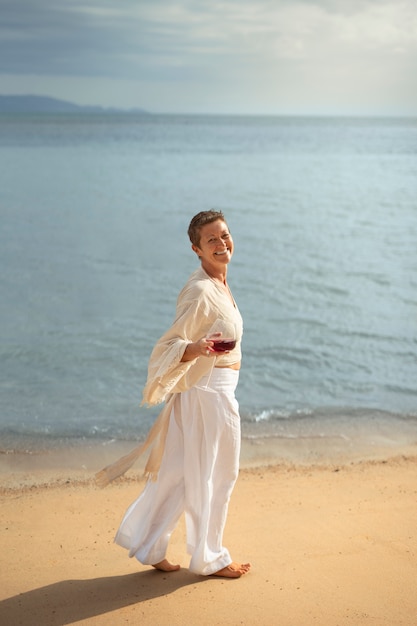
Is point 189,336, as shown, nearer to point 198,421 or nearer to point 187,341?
point 187,341

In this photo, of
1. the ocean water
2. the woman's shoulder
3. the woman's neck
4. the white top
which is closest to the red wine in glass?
the white top

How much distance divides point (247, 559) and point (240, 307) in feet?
25.1

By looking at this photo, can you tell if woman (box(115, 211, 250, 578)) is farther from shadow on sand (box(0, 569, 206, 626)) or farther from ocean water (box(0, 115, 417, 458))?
ocean water (box(0, 115, 417, 458))

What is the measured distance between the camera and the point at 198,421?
4.09 m

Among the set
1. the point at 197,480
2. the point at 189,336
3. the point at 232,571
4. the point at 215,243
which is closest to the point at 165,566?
the point at 232,571

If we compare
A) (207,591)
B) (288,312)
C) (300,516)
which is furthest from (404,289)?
(207,591)

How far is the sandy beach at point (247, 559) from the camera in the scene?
156 inches

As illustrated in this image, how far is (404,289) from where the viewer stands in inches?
535

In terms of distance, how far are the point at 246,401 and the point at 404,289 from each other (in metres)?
6.11

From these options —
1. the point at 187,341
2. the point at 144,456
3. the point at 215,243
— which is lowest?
the point at 144,456

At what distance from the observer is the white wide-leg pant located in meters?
4.07

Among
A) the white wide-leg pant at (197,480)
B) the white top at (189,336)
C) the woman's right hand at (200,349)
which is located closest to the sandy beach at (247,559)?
the white wide-leg pant at (197,480)

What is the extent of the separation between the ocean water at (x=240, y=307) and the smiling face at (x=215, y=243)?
3.45m

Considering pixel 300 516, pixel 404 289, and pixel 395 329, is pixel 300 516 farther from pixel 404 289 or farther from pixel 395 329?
pixel 404 289
